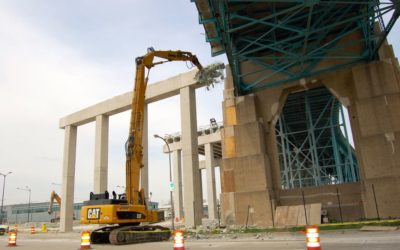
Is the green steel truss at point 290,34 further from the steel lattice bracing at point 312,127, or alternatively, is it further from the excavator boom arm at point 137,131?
the steel lattice bracing at point 312,127

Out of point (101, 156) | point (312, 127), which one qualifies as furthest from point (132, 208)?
point (101, 156)

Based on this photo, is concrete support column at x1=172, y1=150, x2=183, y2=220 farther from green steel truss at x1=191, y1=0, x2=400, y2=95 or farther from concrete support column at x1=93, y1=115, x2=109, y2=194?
green steel truss at x1=191, y1=0, x2=400, y2=95

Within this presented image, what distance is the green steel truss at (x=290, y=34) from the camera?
21652mm

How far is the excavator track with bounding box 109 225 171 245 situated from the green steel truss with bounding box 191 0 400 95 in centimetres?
1216

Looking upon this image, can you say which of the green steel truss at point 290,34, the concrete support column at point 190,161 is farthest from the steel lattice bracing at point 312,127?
the concrete support column at point 190,161

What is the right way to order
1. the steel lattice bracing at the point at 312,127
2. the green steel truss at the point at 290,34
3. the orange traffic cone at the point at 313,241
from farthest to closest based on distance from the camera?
the steel lattice bracing at the point at 312,127, the green steel truss at the point at 290,34, the orange traffic cone at the point at 313,241

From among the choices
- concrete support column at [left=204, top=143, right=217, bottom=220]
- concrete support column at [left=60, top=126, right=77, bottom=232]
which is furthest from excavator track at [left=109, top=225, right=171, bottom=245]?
concrete support column at [left=204, top=143, right=217, bottom=220]

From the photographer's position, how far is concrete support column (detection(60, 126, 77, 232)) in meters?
45.8

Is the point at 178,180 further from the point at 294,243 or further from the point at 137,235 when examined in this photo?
the point at 294,243

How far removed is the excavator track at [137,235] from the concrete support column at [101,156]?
75.9 ft

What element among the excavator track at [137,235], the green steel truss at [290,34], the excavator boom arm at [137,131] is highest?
the green steel truss at [290,34]

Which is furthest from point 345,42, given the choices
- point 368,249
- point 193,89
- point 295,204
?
point 368,249

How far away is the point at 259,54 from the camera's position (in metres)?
28.7

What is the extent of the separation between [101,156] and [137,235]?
2514 centimetres
